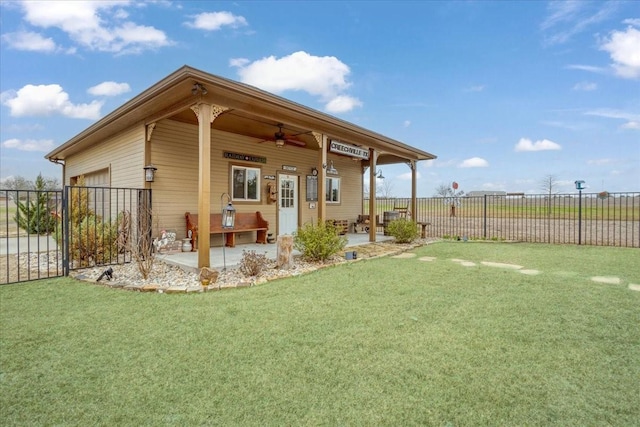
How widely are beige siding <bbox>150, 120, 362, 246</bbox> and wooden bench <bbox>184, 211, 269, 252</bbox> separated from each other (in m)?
0.18

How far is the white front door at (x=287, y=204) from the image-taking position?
9.20 metres

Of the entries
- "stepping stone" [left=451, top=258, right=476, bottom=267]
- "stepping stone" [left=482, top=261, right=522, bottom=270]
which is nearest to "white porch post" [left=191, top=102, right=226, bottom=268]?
"stepping stone" [left=451, top=258, right=476, bottom=267]

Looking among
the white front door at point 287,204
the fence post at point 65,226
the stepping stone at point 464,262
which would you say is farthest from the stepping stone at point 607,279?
the fence post at point 65,226

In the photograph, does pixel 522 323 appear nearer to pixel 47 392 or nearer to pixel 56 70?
pixel 47 392

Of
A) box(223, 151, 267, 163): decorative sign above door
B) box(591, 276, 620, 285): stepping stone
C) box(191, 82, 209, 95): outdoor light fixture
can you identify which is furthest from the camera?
box(223, 151, 267, 163): decorative sign above door

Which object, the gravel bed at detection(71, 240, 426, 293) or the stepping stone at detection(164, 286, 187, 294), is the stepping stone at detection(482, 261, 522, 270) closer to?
the gravel bed at detection(71, 240, 426, 293)

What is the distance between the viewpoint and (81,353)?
2475mm

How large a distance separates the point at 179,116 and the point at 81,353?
528cm

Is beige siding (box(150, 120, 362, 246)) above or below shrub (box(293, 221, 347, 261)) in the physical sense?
above

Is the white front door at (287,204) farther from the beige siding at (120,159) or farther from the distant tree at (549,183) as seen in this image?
the distant tree at (549,183)

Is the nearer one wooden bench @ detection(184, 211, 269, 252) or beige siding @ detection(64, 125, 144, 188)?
beige siding @ detection(64, 125, 144, 188)

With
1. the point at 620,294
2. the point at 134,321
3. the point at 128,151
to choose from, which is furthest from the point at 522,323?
the point at 128,151

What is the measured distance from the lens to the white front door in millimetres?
9203

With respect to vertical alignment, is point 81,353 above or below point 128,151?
below
